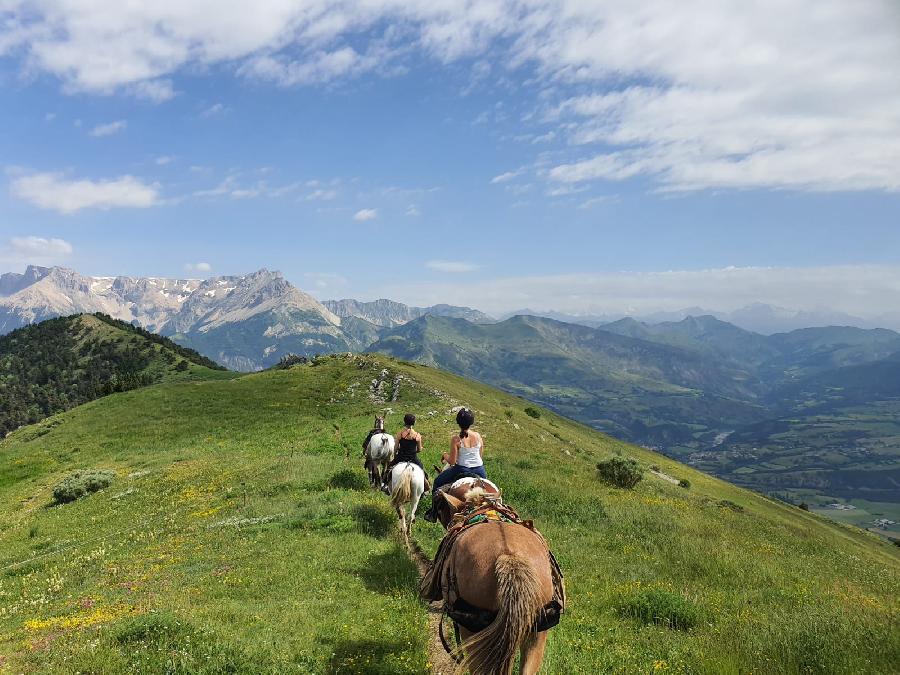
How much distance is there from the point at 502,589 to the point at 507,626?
1.46 feet

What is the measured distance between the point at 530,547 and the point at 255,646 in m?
5.54

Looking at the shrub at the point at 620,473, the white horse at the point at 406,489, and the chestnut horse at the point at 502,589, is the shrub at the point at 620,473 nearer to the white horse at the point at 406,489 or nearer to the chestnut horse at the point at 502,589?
the white horse at the point at 406,489

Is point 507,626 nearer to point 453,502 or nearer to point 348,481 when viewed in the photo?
point 453,502

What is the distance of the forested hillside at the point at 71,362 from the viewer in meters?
144

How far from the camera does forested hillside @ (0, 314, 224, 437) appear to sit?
474 feet

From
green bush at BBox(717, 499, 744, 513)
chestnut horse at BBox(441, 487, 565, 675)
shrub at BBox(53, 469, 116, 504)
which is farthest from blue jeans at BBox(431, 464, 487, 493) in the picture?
shrub at BBox(53, 469, 116, 504)

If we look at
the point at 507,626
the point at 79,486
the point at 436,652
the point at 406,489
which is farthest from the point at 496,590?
the point at 79,486

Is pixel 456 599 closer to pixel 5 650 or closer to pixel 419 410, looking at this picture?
pixel 5 650

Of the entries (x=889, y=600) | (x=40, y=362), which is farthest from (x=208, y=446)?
(x=40, y=362)

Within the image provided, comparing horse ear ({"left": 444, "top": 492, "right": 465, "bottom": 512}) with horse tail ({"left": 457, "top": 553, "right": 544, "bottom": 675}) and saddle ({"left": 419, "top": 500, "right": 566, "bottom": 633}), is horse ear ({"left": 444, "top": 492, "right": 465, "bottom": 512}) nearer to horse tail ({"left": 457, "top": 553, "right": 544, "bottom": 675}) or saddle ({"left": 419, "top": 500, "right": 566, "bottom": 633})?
saddle ({"left": 419, "top": 500, "right": 566, "bottom": 633})

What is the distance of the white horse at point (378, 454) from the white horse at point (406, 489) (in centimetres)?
480

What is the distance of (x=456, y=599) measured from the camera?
7.09 metres

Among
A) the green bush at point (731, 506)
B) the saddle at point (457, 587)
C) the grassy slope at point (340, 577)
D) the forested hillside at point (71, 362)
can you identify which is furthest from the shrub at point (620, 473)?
the forested hillside at point (71, 362)

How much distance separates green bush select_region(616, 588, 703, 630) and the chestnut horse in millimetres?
4711
